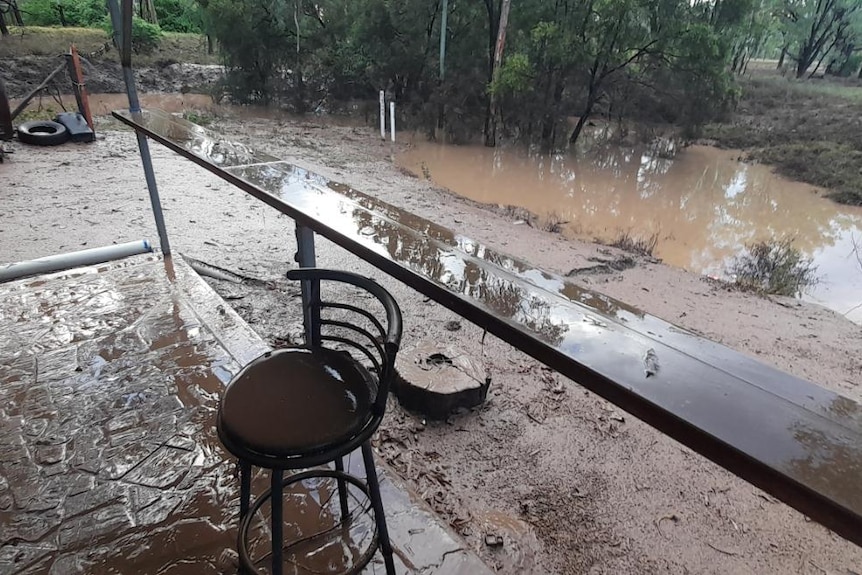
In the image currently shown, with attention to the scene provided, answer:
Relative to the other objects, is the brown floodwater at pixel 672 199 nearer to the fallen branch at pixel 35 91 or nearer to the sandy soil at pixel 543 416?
the sandy soil at pixel 543 416

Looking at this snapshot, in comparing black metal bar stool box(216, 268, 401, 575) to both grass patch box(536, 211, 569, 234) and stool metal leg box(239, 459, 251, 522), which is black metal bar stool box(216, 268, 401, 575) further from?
grass patch box(536, 211, 569, 234)

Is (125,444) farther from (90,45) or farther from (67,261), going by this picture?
(90,45)

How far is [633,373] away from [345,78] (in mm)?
18368

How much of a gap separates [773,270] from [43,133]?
11.7 metres

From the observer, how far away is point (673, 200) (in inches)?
434

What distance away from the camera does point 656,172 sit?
13.1 m

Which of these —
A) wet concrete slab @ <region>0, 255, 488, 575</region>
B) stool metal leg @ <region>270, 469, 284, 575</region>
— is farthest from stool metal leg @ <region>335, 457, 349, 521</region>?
stool metal leg @ <region>270, 469, 284, 575</region>

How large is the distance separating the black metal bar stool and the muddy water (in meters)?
7.22

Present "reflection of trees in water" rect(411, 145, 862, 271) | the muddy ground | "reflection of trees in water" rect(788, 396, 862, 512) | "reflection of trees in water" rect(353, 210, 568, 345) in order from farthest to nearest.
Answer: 1. the muddy ground
2. "reflection of trees in water" rect(411, 145, 862, 271)
3. "reflection of trees in water" rect(353, 210, 568, 345)
4. "reflection of trees in water" rect(788, 396, 862, 512)

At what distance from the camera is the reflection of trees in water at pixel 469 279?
99cm

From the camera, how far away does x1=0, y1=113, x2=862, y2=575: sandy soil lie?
2.30 meters

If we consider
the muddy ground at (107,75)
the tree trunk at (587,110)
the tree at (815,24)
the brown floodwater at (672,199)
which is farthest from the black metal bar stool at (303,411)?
the tree at (815,24)

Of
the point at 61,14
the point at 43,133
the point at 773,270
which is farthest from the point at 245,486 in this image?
the point at 61,14

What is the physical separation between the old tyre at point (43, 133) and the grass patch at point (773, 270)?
34.8ft
